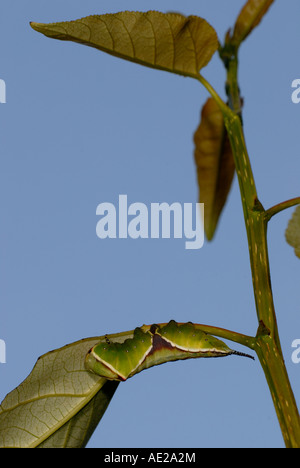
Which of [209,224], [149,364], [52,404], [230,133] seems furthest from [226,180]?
[52,404]

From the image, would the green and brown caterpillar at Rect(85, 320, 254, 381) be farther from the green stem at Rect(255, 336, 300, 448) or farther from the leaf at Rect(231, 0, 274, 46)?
the leaf at Rect(231, 0, 274, 46)

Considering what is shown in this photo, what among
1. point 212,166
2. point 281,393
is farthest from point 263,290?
point 212,166

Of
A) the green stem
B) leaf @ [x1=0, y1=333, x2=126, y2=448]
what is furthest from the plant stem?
leaf @ [x1=0, y1=333, x2=126, y2=448]

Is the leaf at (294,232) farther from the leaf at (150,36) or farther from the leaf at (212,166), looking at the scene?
the leaf at (150,36)

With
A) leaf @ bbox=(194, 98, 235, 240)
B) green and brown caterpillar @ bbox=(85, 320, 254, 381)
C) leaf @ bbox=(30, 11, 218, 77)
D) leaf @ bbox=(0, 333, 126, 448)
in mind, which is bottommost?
leaf @ bbox=(0, 333, 126, 448)

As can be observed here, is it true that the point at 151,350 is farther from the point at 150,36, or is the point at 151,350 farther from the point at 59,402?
the point at 150,36

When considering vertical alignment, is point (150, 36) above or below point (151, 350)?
above
